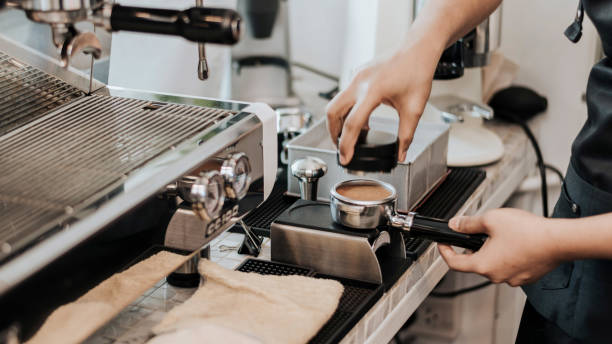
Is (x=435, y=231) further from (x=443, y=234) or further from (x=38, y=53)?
(x=38, y=53)

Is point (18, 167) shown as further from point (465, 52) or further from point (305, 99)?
point (305, 99)

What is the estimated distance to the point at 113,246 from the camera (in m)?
0.82

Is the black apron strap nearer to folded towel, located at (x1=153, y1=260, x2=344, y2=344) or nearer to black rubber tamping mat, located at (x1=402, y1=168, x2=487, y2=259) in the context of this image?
black rubber tamping mat, located at (x1=402, y1=168, x2=487, y2=259)

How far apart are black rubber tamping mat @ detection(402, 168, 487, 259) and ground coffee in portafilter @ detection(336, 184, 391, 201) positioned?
0.35 feet

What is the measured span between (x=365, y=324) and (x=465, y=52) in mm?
775

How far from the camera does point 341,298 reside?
1036 millimetres

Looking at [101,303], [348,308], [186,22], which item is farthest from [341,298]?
[186,22]

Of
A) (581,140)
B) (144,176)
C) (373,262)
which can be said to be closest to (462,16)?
(581,140)

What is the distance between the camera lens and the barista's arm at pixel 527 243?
3.07 feet

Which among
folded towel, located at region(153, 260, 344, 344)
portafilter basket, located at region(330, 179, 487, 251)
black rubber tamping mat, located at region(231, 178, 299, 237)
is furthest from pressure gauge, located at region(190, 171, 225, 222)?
black rubber tamping mat, located at region(231, 178, 299, 237)

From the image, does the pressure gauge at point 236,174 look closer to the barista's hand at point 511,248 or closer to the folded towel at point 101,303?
the folded towel at point 101,303

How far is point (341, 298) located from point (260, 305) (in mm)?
136

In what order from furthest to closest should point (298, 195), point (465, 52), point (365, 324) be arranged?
point (465, 52) → point (298, 195) → point (365, 324)

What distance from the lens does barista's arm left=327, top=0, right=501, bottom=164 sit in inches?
42.2
